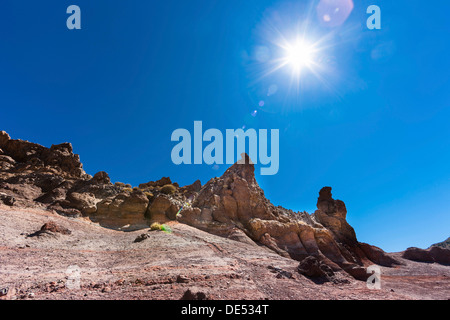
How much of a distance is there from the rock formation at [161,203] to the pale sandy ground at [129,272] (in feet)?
18.9

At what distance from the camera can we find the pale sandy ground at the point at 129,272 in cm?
601

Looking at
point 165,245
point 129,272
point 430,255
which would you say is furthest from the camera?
point 430,255

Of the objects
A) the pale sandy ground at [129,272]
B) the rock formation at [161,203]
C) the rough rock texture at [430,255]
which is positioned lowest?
the rough rock texture at [430,255]

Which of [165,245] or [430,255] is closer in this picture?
[165,245]

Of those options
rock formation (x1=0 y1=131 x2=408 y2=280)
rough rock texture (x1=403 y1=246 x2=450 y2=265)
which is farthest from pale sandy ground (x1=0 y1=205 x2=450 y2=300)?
rough rock texture (x1=403 y1=246 x2=450 y2=265)

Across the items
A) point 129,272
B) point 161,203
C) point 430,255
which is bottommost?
point 430,255

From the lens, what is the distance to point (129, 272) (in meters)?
8.00

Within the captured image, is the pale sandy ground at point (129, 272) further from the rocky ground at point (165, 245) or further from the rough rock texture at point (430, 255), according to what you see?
the rough rock texture at point (430, 255)

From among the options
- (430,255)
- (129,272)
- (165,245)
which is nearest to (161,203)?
(165,245)

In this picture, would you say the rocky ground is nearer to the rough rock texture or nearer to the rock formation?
the rock formation

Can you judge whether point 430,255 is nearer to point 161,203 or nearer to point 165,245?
point 161,203

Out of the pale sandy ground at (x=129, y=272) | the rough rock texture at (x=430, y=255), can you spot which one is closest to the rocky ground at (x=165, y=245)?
the pale sandy ground at (x=129, y=272)

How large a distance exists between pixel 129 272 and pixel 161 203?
47.4 ft

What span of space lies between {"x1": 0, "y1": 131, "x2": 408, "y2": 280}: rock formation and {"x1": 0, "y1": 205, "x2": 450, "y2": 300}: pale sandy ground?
5772 millimetres
